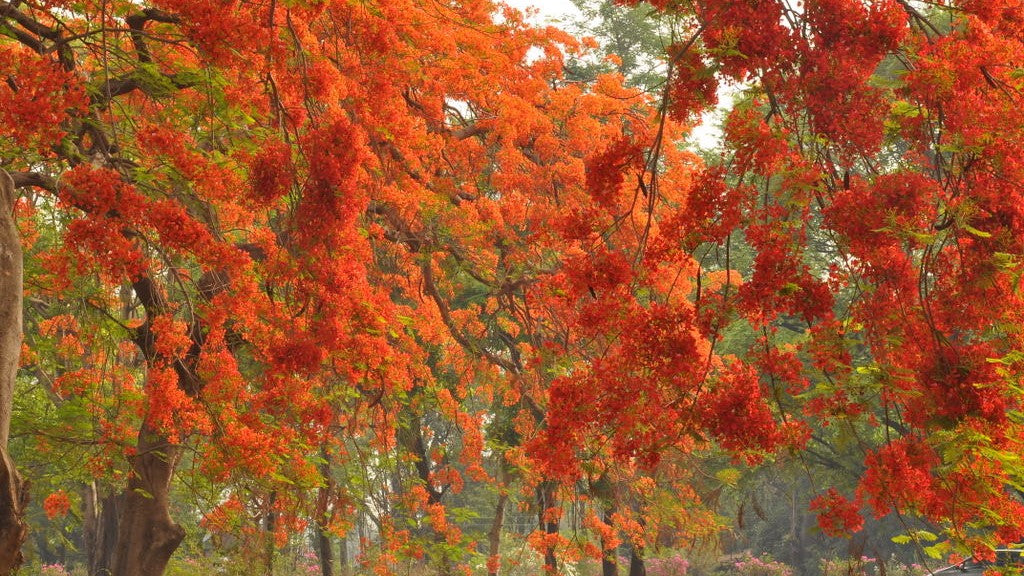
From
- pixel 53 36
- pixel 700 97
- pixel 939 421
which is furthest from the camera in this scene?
pixel 53 36

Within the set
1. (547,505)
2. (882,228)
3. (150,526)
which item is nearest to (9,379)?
(882,228)

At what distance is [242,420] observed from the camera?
665 cm

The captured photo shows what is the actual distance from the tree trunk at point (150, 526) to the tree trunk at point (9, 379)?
4146mm

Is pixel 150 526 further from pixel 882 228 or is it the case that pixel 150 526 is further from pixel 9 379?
pixel 882 228

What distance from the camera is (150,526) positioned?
7.85 meters

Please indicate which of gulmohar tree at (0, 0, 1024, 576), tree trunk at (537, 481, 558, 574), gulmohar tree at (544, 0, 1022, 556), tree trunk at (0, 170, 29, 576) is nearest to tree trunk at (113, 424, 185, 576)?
gulmohar tree at (0, 0, 1024, 576)

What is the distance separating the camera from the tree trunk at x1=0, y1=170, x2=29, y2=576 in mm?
3455

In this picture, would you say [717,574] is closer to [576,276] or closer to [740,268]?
[740,268]

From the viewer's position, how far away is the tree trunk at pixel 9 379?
3.46 meters

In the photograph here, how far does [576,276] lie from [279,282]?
211cm

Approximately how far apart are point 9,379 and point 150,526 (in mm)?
4528

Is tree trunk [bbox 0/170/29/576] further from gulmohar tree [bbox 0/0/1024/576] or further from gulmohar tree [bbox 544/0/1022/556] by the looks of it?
gulmohar tree [bbox 544/0/1022/556]

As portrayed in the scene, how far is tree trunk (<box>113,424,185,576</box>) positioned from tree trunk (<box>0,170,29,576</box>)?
4146mm

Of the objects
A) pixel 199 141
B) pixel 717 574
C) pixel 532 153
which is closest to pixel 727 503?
pixel 717 574
